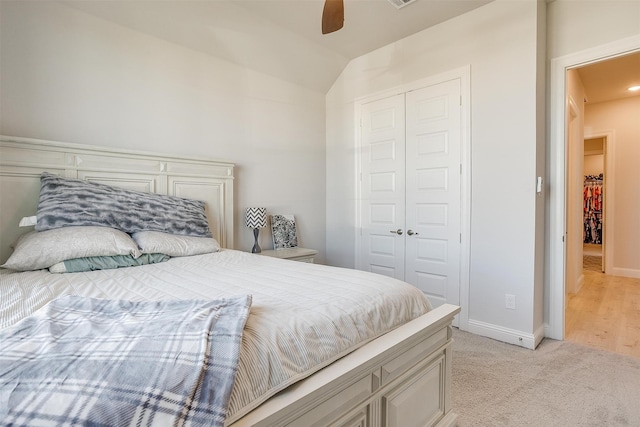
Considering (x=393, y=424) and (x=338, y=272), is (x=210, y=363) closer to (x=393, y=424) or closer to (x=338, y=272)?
(x=393, y=424)

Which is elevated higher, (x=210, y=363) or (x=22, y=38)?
Answer: (x=22, y=38)

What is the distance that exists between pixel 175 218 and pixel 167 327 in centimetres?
169

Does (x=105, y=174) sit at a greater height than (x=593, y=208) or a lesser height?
greater

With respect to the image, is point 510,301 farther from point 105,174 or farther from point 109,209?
point 105,174

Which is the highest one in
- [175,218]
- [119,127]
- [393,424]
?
[119,127]

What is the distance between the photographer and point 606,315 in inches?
129

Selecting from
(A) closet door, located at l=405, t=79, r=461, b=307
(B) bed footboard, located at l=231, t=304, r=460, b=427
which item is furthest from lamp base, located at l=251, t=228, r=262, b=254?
(B) bed footboard, located at l=231, t=304, r=460, b=427

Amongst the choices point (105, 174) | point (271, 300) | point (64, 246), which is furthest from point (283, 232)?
point (271, 300)

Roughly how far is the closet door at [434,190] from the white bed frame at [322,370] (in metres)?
1.55

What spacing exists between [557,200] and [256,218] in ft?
8.60

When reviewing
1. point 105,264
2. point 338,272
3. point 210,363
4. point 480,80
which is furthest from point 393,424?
point 480,80

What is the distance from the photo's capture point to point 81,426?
538mm

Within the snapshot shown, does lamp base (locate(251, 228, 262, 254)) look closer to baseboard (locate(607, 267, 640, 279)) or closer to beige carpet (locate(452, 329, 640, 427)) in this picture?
beige carpet (locate(452, 329, 640, 427))

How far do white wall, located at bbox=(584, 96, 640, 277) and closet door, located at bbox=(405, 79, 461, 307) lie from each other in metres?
3.84
